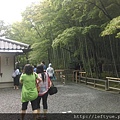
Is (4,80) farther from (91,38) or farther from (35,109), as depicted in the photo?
(35,109)

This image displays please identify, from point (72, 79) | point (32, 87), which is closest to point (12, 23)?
point (72, 79)

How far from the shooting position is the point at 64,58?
55.0 feet

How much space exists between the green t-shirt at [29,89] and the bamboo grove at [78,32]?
11.7 feet

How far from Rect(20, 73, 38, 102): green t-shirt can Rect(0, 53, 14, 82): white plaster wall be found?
713 cm

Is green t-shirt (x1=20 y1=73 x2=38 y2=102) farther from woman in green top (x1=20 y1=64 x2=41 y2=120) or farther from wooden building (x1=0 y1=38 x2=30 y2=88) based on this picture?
wooden building (x1=0 y1=38 x2=30 y2=88)

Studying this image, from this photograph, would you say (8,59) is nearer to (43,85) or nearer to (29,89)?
(43,85)

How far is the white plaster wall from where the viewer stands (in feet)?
35.0

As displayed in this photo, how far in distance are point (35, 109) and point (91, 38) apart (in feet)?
27.8

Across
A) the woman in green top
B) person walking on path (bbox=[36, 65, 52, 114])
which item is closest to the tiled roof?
person walking on path (bbox=[36, 65, 52, 114])

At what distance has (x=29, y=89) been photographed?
384 cm

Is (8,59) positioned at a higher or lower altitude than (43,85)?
higher

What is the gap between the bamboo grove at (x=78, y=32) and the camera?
355 inches

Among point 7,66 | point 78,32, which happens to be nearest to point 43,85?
point 78,32

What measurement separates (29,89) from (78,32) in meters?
6.64
